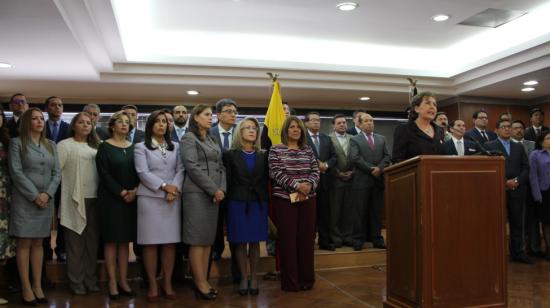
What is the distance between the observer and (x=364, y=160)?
5352 millimetres

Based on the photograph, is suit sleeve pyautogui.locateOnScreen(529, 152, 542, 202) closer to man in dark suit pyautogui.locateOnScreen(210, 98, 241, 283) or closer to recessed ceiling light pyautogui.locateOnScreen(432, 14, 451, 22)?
recessed ceiling light pyautogui.locateOnScreen(432, 14, 451, 22)

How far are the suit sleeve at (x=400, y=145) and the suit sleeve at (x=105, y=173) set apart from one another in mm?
1991

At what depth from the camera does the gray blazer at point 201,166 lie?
3.73m

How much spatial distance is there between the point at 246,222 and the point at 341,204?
168 centimetres

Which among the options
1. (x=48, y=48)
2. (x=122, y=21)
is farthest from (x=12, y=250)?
(x=122, y=21)

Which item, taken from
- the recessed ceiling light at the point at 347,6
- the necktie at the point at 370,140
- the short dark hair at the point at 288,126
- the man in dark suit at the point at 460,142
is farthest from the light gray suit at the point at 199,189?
the man in dark suit at the point at 460,142

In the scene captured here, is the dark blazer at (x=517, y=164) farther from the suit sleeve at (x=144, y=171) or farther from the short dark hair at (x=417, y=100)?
the suit sleeve at (x=144, y=171)

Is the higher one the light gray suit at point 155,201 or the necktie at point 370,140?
the necktie at point 370,140

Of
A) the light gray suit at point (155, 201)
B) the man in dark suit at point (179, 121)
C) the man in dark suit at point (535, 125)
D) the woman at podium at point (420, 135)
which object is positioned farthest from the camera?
the man in dark suit at point (535, 125)

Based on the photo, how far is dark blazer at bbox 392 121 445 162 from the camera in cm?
323

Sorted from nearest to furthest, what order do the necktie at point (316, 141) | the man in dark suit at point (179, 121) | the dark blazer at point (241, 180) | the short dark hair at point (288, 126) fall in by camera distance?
1. the dark blazer at point (241, 180)
2. the short dark hair at point (288, 126)
3. the man in dark suit at point (179, 121)
4. the necktie at point (316, 141)

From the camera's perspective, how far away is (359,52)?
7.28 meters

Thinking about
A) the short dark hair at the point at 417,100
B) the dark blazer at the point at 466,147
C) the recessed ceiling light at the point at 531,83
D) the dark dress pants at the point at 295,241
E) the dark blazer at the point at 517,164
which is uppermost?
the recessed ceiling light at the point at 531,83

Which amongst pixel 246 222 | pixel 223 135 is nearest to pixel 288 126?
pixel 223 135
